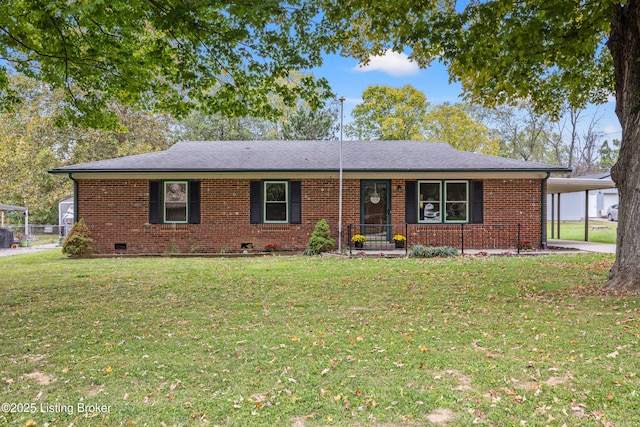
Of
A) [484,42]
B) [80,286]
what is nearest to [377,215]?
[484,42]

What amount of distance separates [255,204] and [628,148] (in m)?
9.89

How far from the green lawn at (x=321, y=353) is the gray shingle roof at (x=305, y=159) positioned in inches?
236

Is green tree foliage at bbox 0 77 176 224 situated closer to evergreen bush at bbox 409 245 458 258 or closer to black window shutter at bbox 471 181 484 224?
evergreen bush at bbox 409 245 458 258

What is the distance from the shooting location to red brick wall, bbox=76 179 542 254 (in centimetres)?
1344

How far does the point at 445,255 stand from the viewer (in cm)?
1197

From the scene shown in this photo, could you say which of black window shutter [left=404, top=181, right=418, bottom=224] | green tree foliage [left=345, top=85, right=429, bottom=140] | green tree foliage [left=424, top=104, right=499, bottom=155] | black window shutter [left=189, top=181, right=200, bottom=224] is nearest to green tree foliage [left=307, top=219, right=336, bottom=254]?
black window shutter [left=404, top=181, right=418, bottom=224]

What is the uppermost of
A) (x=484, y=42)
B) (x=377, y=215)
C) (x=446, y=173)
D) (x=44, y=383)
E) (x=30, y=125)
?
(x=30, y=125)

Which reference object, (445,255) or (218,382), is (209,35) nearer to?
(218,382)

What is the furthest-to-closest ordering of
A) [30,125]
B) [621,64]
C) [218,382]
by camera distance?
1. [30,125]
2. [621,64]
3. [218,382]

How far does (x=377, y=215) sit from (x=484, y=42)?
7.14 m

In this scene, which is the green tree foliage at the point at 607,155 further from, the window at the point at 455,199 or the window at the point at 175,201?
the window at the point at 175,201

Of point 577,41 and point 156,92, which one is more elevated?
point 577,41

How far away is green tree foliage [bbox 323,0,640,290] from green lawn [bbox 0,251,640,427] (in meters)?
1.95

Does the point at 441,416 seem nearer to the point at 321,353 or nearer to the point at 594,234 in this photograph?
the point at 321,353
